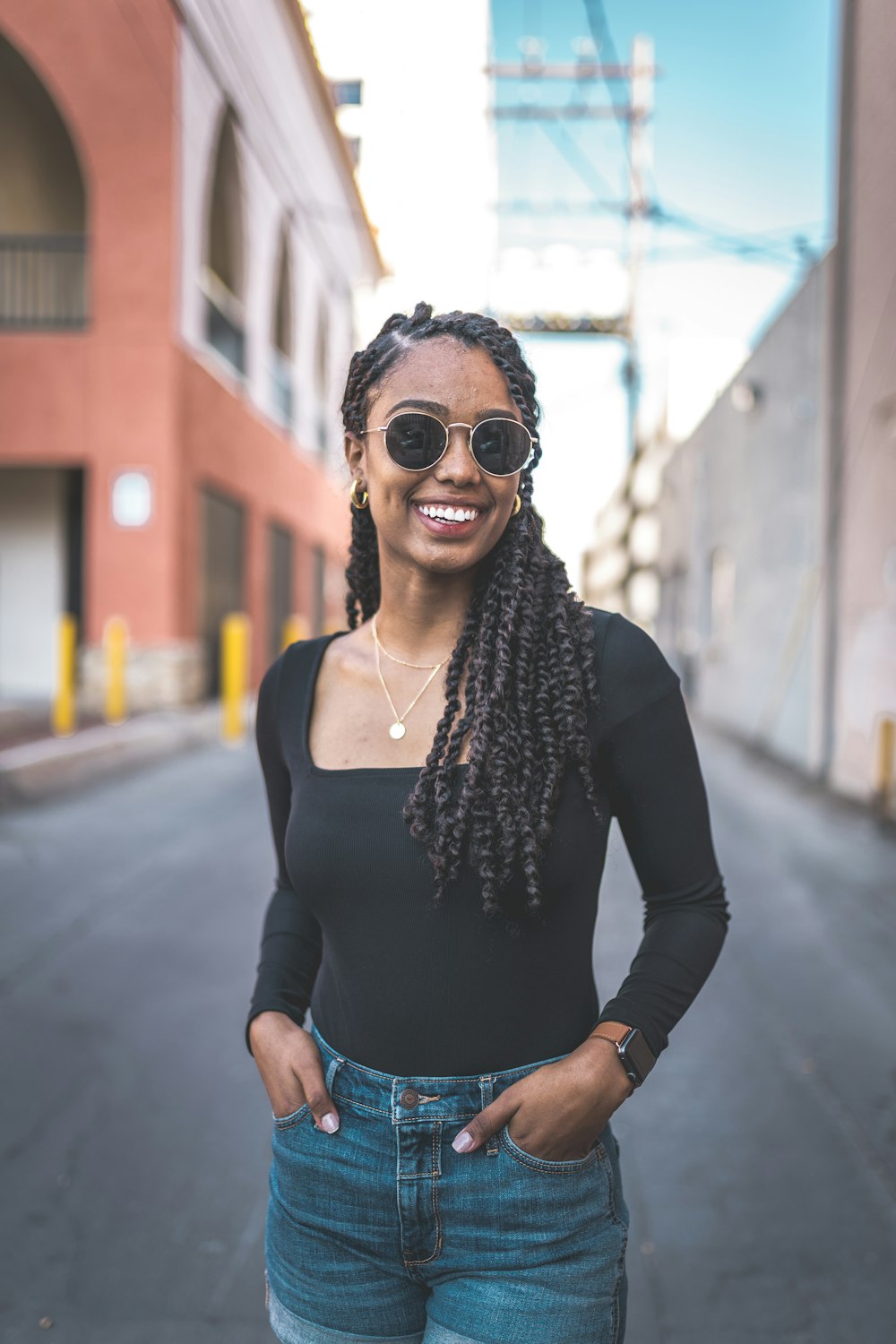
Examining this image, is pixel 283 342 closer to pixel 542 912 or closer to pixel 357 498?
pixel 357 498

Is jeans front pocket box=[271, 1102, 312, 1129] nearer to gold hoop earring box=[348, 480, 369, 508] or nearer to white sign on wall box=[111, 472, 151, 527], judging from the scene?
gold hoop earring box=[348, 480, 369, 508]

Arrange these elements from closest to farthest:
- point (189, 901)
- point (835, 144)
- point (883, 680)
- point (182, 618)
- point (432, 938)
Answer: point (432, 938)
point (189, 901)
point (835, 144)
point (883, 680)
point (182, 618)

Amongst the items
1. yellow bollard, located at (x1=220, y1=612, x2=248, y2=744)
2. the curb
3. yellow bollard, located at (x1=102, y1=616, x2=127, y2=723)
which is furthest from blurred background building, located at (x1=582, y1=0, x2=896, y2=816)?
yellow bollard, located at (x1=102, y1=616, x2=127, y2=723)

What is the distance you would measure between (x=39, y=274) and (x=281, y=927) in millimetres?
12774

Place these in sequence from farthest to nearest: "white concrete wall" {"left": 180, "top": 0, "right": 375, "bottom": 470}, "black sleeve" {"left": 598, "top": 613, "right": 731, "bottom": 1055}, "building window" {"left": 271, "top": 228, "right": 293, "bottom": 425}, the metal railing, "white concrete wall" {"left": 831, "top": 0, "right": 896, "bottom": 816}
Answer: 1. "building window" {"left": 271, "top": 228, "right": 293, "bottom": 425}
2. the metal railing
3. "white concrete wall" {"left": 831, "top": 0, "right": 896, "bottom": 816}
4. "white concrete wall" {"left": 180, "top": 0, "right": 375, "bottom": 470}
5. "black sleeve" {"left": 598, "top": 613, "right": 731, "bottom": 1055}

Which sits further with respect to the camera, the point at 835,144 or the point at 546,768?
the point at 835,144

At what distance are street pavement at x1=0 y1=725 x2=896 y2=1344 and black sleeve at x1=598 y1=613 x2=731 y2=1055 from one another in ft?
0.50

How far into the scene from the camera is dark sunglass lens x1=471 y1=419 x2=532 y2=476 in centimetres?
142

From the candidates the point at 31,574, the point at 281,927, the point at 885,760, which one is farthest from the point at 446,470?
the point at 31,574

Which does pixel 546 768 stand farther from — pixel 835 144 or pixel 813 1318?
pixel 835 144

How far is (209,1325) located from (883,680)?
689 centimetres

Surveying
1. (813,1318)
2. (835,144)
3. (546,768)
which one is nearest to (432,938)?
(546,768)

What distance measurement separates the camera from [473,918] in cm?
134

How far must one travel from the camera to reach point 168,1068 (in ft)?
11.6
